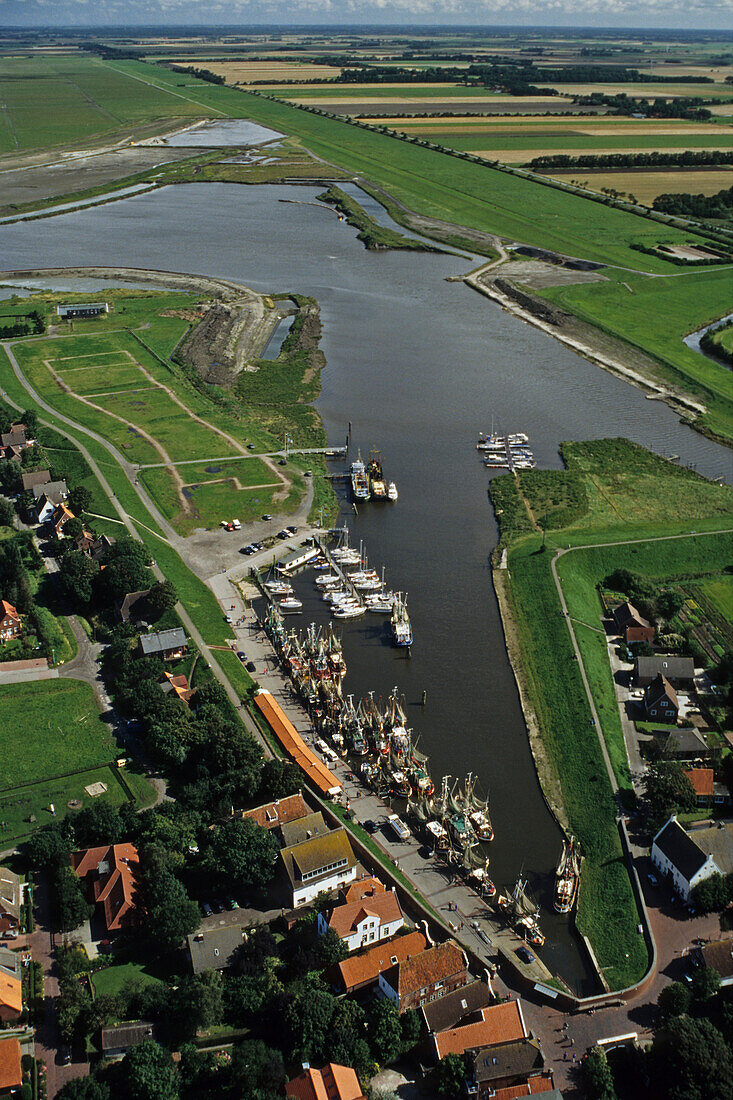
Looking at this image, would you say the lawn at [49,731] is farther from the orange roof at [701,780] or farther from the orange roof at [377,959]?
the orange roof at [701,780]

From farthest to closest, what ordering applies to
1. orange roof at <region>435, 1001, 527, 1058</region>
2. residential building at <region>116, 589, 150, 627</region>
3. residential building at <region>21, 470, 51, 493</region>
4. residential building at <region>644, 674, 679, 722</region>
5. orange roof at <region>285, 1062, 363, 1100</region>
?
residential building at <region>21, 470, 51, 493</region>, residential building at <region>116, 589, 150, 627</region>, residential building at <region>644, 674, 679, 722</region>, orange roof at <region>435, 1001, 527, 1058</region>, orange roof at <region>285, 1062, 363, 1100</region>

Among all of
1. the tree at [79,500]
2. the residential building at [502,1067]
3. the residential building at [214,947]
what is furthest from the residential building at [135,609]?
the residential building at [502,1067]

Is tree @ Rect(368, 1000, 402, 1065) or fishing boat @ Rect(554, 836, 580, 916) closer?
tree @ Rect(368, 1000, 402, 1065)

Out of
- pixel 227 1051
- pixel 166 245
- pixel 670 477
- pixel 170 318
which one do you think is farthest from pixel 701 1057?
pixel 166 245

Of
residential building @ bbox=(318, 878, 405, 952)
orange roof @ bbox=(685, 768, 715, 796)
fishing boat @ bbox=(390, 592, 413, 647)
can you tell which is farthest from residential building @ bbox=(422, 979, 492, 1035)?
fishing boat @ bbox=(390, 592, 413, 647)

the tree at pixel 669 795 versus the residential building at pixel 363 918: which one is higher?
the tree at pixel 669 795

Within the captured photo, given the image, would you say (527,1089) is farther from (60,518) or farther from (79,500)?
(79,500)

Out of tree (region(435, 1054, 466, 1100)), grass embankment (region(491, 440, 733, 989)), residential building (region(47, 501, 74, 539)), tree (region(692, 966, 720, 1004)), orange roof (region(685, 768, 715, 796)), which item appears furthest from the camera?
residential building (region(47, 501, 74, 539))

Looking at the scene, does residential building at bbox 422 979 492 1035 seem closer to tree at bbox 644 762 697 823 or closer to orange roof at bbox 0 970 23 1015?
tree at bbox 644 762 697 823
